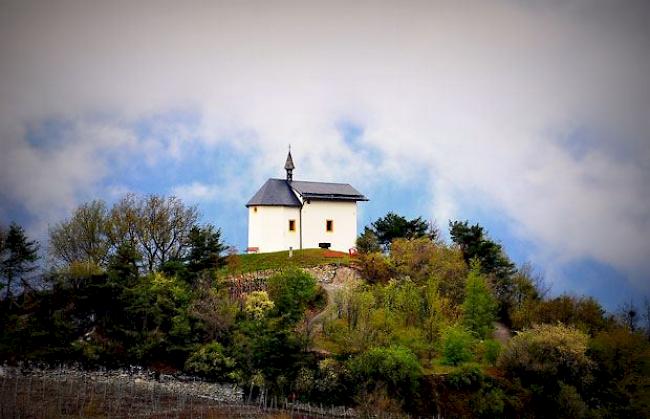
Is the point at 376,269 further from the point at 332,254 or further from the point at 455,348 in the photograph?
the point at 455,348

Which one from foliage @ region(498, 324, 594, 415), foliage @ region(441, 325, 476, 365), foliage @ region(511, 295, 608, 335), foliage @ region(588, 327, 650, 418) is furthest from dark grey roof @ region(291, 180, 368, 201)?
foliage @ region(588, 327, 650, 418)

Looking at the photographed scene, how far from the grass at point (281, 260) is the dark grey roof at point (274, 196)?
3.69 metres

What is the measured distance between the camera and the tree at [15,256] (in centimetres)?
3853

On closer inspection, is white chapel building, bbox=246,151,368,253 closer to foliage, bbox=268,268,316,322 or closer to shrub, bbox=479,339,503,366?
foliage, bbox=268,268,316,322

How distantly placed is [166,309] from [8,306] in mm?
8433

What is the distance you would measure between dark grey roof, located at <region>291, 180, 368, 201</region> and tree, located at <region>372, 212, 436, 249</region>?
2608mm

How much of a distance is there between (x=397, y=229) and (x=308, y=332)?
59.7 feet

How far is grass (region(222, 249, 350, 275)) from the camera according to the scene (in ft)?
148

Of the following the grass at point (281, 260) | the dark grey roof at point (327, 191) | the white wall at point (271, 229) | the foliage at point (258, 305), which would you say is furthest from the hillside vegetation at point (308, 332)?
the dark grey roof at point (327, 191)

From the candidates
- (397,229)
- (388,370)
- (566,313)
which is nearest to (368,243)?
(397,229)

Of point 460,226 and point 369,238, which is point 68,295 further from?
point 460,226

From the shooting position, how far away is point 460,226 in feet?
159

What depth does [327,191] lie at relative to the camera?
51.7m

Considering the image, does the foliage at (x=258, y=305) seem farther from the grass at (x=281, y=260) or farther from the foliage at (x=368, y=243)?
the foliage at (x=368, y=243)
